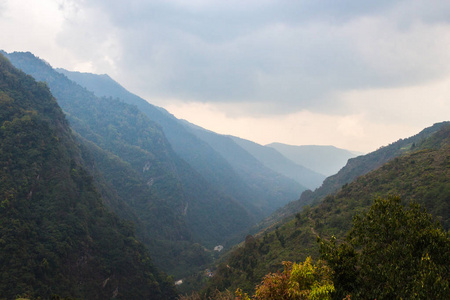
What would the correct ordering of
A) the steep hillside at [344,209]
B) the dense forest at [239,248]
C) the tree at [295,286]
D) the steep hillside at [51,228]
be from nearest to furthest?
1. the tree at [295,286]
2. the dense forest at [239,248]
3. the steep hillside at [344,209]
4. the steep hillside at [51,228]

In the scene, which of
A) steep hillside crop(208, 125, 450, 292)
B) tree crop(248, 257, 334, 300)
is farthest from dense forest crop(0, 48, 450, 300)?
steep hillside crop(208, 125, 450, 292)

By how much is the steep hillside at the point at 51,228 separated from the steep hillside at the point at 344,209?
36403mm

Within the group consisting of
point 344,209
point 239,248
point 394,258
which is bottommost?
point 239,248

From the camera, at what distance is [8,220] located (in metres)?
64.0

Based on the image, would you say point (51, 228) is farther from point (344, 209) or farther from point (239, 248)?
point (344, 209)

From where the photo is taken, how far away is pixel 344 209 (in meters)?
62.5

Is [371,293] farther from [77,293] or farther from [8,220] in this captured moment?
[8,220]

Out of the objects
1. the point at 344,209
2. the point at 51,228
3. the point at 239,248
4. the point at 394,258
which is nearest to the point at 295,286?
the point at 394,258

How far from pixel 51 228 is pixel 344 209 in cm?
7960

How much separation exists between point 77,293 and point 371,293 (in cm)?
7552

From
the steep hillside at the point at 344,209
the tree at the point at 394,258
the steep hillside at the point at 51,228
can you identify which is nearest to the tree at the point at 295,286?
the tree at the point at 394,258

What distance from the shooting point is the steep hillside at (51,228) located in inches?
2420

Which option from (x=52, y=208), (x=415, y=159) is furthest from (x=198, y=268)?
(x=415, y=159)

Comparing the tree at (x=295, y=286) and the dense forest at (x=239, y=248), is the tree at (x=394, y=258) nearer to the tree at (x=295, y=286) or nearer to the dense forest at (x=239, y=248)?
the dense forest at (x=239, y=248)
